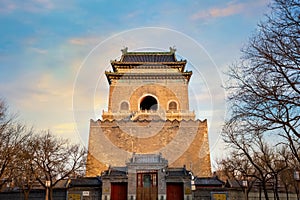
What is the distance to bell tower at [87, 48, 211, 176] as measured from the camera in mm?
35375

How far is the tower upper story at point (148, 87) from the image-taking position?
4025cm

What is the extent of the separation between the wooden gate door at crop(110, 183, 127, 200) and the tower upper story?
16.3 meters

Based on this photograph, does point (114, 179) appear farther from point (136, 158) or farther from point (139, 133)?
point (139, 133)

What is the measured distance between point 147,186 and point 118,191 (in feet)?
6.94

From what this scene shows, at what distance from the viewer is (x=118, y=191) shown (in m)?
23.2

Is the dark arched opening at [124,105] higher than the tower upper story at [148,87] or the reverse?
the reverse

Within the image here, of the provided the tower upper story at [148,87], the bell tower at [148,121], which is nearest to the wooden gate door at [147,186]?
the bell tower at [148,121]

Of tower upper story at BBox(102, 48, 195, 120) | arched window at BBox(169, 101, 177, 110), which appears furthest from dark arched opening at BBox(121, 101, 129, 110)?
arched window at BBox(169, 101, 177, 110)

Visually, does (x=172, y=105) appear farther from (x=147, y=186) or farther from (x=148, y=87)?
(x=147, y=186)

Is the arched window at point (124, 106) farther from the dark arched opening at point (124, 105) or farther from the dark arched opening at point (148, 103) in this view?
the dark arched opening at point (148, 103)

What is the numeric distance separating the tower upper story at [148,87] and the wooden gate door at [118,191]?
16.3m

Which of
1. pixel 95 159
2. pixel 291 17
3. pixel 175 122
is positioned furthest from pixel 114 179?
pixel 291 17

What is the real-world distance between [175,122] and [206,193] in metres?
14.1

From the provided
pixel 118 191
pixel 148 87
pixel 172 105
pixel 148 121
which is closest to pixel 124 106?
pixel 148 87
